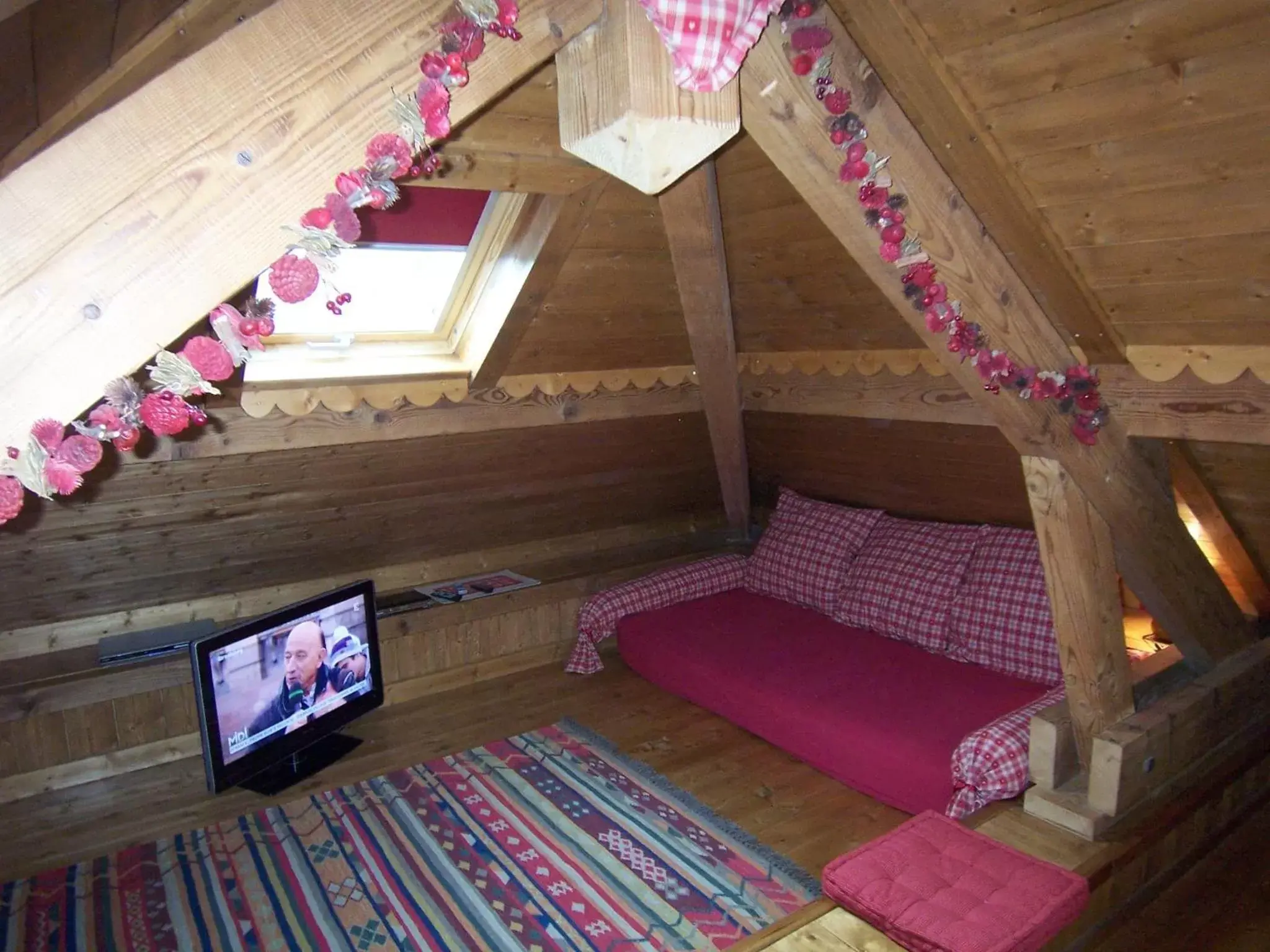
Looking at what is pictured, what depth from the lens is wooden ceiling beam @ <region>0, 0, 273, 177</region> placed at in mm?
1099

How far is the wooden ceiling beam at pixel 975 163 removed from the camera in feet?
5.44

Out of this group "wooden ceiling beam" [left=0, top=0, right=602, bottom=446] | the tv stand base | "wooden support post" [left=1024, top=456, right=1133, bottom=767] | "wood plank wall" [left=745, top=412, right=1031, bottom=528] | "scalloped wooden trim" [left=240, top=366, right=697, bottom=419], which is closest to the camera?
"wooden ceiling beam" [left=0, top=0, right=602, bottom=446]

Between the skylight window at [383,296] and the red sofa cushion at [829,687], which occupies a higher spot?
the skylight window at [383,296]

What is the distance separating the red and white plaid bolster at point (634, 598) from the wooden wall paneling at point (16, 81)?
3.21 metres

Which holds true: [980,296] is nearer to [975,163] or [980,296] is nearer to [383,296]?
[975,163]

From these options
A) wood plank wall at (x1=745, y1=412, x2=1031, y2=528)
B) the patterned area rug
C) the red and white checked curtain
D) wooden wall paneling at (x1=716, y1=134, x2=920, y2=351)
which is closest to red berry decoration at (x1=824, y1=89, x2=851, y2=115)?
the red and white checked curtain

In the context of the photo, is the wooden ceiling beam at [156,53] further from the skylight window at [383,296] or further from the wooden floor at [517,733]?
the wooden floor at [517,733]

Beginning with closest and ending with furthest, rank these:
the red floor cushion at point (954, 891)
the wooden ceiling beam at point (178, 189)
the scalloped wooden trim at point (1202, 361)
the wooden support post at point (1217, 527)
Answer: the wooden ceiling beam at point (178, 189), the red floor cushion at point (954, 891), the scalloped wooden trim at point (1202, 361), the wooden support post at point (1217, 527)

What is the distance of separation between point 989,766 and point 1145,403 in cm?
116

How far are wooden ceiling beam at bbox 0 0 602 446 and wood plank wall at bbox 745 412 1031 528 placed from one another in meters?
2.78

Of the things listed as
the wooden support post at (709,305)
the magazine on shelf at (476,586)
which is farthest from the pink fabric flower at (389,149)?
the magazine on shelf at (476,586)

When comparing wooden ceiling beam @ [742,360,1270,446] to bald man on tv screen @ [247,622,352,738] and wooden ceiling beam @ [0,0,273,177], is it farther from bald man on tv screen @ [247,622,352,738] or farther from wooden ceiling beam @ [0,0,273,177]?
bald man on tv screen @ [247,622,352,738]

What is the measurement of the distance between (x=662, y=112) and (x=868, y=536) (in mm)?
3002

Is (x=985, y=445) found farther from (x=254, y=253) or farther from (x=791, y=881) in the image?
(x=254, y=253)
